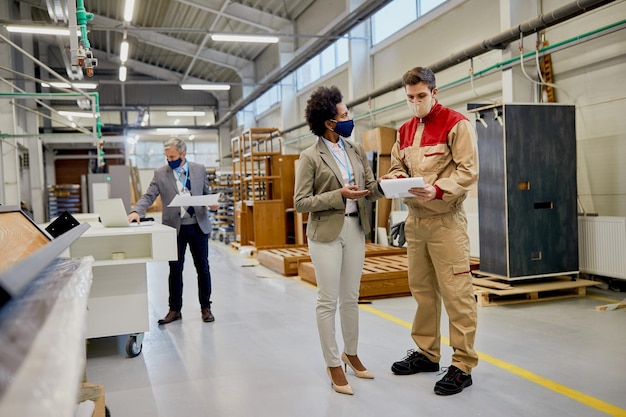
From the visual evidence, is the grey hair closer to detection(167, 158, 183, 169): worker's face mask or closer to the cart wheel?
detection(167, 158, 183, 169): worker's face mask

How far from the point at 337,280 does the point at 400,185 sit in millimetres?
697

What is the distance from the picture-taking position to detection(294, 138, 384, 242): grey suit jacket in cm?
315

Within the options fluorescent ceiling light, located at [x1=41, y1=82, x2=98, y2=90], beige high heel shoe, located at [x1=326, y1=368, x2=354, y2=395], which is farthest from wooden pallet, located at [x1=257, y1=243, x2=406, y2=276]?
beige high heel shoe, located at [x1=326, y1=368, x2=354, y2=395]

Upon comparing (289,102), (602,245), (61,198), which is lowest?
(602,245)

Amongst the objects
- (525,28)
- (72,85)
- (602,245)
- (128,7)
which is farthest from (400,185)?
(128,7)

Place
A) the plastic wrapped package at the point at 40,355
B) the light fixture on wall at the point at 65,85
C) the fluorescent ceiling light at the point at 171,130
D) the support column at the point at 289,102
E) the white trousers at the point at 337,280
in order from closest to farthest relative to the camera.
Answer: the plastic wrapped package at the point at 40,355, the white trousers at the point at 337,280, the light fixture on wall at the point at 65,85, the support column at the point at 289,102, the fluorescent ceiling light at the point at 171,130

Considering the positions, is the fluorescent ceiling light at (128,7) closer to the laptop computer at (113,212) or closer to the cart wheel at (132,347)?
the laptop computer at (113,212)

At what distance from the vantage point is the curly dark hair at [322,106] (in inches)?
126

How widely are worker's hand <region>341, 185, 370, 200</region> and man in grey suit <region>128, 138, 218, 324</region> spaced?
7.11 feet

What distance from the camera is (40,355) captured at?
33.7 inches

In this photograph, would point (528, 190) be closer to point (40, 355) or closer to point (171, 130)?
point (40, 355)

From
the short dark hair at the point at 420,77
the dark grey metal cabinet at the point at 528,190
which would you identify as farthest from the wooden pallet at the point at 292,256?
the short dark hair at the point at 420,77

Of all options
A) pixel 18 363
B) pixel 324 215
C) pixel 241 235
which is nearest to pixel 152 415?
pixel 324 215

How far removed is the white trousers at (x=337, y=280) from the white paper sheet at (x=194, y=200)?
1.81m
